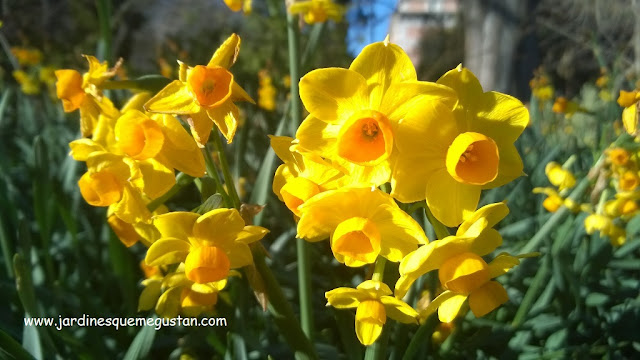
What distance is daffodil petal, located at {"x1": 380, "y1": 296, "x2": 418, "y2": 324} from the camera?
2.12ft

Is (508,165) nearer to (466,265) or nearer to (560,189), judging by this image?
(466,265)

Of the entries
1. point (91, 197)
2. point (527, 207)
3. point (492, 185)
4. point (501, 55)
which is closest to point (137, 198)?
point (91, 197)

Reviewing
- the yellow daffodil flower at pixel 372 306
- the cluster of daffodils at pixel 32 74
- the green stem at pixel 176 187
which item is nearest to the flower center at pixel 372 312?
the yellow daffodil flower at pixel 372 306

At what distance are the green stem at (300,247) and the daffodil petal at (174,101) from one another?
0.43m

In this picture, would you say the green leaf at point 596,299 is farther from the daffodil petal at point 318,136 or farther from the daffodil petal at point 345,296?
the daffodil petal at point 318,136

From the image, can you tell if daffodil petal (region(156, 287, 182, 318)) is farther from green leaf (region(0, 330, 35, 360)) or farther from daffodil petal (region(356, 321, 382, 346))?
daffodil petal (region(356, 321, 382, 346))

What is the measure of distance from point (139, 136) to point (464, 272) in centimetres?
49

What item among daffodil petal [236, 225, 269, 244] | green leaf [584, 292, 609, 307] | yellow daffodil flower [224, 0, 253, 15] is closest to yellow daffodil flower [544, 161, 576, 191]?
green leaf [584, 292, 609, 307]

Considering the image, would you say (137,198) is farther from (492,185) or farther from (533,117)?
(533,117)

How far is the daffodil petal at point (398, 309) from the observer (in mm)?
645

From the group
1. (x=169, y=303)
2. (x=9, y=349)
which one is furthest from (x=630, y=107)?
(x=9, y=349)

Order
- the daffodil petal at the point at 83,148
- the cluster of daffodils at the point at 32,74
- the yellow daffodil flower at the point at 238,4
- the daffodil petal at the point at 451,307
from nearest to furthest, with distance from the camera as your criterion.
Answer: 1. the daffodil petal at the point at 451,307
2. the daffodil petal at the point at 83,148
3. the yellow daffodil flower at the point at 238,4
4. the cluster of daffodils at the point at 32,74

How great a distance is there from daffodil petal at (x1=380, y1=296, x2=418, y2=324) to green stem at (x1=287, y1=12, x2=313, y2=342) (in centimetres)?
32

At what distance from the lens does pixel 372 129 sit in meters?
0.64
